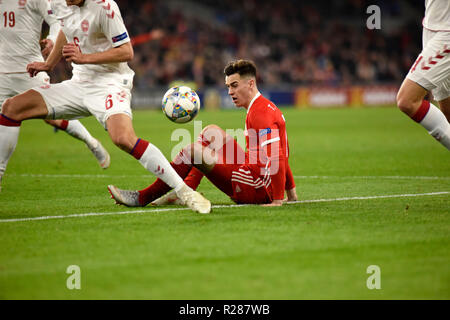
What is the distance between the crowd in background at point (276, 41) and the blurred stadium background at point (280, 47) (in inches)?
2.3

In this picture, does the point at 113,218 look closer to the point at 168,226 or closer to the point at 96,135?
the point at 168,226

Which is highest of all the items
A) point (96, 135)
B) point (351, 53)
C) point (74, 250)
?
point (351, 53)

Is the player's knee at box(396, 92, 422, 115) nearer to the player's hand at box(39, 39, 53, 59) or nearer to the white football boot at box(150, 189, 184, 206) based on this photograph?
the white football boot at box(150, 189, 184, 206)

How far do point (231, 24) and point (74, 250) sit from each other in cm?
3607

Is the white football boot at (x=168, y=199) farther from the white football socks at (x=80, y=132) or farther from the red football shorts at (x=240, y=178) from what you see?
the white football socks at (x=80, y=132)

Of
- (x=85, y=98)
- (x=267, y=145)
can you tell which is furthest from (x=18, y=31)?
(x=267, y=145)

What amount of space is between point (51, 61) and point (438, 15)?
13.1ft

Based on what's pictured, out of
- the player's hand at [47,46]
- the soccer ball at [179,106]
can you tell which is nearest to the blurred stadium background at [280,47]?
the player's hand at [47,46]

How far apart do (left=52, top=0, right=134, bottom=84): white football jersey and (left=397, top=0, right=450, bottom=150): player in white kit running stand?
280 centimetres

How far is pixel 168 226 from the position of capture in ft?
19.3

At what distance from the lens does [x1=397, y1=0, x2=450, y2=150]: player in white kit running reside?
253 inches

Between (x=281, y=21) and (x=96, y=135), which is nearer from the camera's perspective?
Result: (x=96, y=135)

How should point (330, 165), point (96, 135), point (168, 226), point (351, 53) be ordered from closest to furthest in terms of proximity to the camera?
point (168, 226) → point (330, 165) → point (96, 135) → point (351, 53)

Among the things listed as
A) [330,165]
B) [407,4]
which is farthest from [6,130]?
[407,4]
